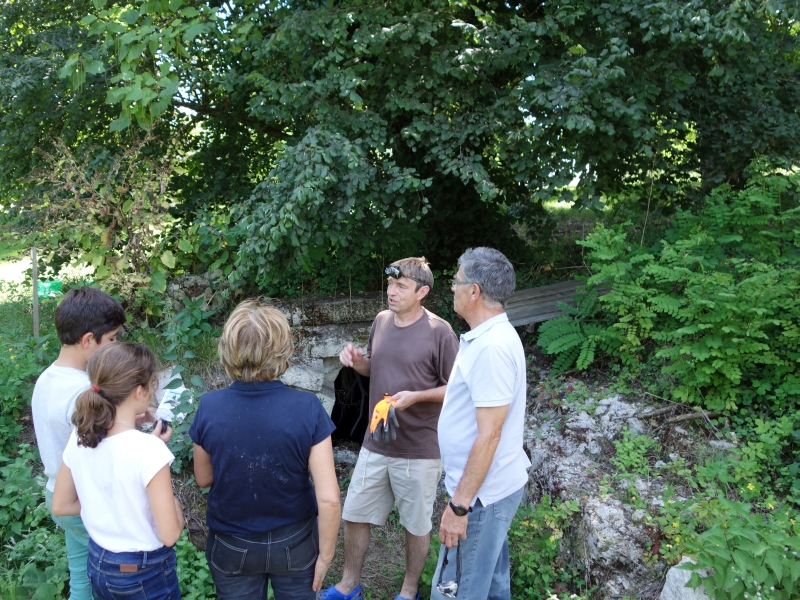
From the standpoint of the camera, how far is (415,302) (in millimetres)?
3697

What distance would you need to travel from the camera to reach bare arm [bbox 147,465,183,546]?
2320mm

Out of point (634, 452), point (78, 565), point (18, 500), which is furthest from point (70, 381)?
point (634, 452)

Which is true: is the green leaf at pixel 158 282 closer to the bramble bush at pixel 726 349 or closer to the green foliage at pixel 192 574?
the green foliage at pixel 192 574

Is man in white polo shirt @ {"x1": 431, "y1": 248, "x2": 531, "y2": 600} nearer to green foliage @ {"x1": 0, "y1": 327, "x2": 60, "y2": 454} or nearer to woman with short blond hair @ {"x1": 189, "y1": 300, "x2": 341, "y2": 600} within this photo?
woman with short blond hair @ {"x1": 189, "y1": 300, "x2": 341, "y2": 600}

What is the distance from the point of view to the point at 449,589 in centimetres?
284

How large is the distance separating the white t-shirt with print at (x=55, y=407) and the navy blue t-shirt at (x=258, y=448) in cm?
64

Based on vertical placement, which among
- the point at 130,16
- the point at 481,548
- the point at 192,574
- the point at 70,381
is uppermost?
the point at 130,16

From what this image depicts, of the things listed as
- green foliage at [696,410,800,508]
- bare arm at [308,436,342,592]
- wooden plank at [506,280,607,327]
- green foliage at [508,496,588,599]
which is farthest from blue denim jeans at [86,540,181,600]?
wooden plank at [506,280,607,327]

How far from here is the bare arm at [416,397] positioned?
349 cm

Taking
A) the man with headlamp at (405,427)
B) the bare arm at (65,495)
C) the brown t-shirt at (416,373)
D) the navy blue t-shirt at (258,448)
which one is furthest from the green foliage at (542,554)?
the bare arm at (65,495)

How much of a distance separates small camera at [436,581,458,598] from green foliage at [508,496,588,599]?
3.75 feet

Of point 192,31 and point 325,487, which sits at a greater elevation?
point 192,31

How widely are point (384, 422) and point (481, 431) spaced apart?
3.21 feet

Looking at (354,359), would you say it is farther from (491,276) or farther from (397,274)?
(491,276)
